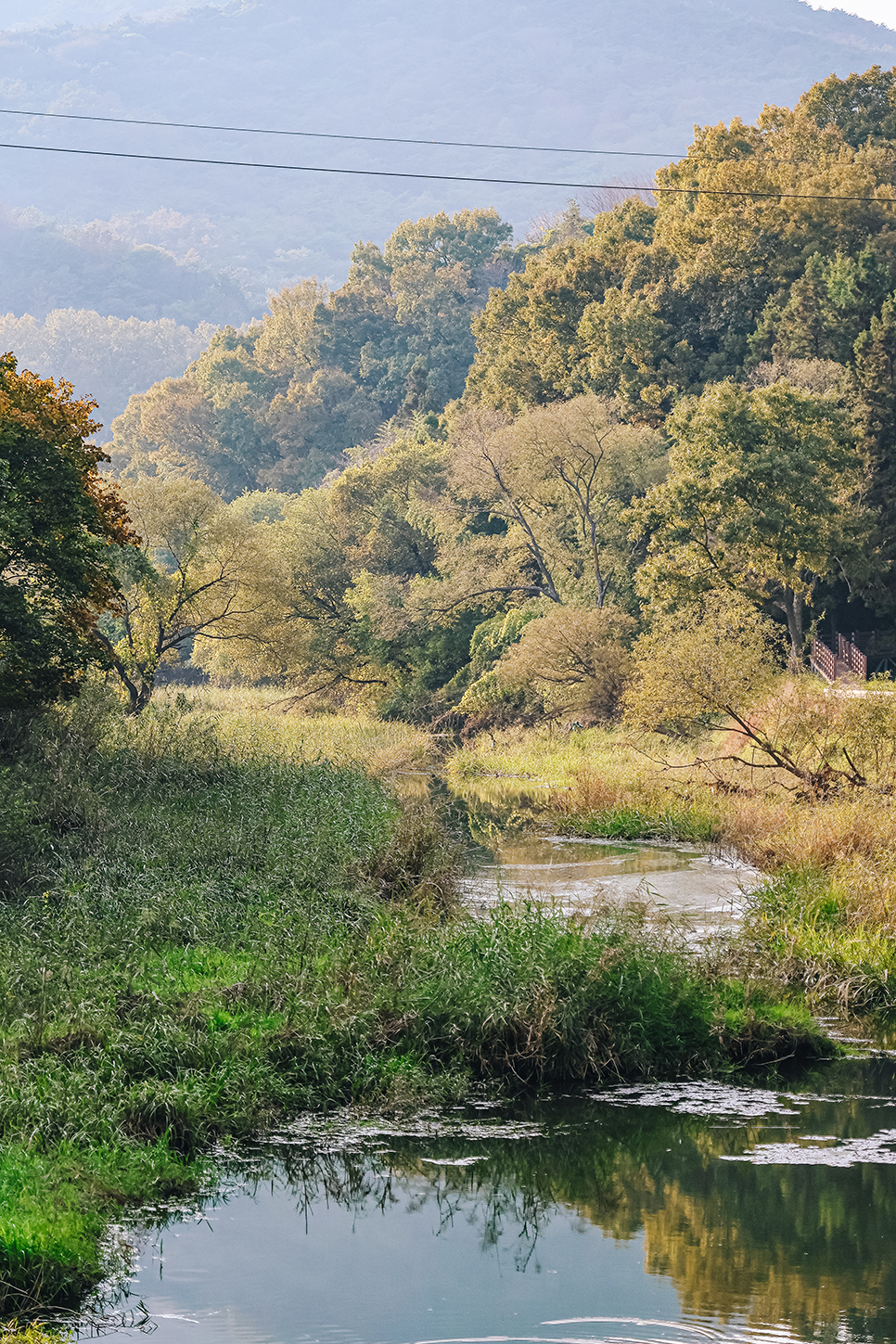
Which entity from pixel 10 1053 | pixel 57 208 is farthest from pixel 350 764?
pixel 57 208

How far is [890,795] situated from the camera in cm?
1831

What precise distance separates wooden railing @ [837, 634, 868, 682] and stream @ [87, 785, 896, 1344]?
90.1 feet

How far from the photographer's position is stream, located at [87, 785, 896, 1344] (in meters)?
7.70

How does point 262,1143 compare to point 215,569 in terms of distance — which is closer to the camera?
point 262,1143

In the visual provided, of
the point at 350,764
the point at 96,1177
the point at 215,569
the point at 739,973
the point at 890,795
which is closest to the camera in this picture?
the point at 96,1177

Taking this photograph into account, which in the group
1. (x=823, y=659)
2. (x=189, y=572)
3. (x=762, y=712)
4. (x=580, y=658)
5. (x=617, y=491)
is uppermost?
(x=617, y=491)

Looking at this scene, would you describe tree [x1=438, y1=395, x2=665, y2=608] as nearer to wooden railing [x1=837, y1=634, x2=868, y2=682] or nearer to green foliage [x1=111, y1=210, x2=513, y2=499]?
wooden railing [x1=837, y1=634, x2=868, y2=682]

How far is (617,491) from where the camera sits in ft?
145

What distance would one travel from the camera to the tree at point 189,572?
38656 mm

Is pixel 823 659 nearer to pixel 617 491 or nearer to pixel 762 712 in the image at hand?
pixel 617 491

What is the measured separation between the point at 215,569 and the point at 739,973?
97.2 ft

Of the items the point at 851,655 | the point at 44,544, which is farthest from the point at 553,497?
the point at 44,544

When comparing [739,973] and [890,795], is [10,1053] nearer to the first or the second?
[739,973]

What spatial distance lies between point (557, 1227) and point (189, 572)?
3204 centimetres
